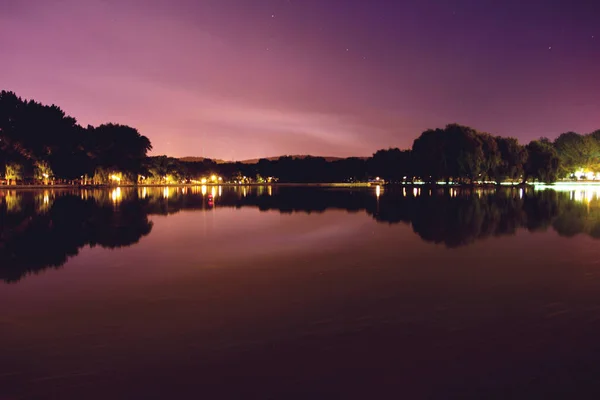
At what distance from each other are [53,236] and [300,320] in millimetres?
16096

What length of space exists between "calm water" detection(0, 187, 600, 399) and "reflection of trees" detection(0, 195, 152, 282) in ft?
0.59

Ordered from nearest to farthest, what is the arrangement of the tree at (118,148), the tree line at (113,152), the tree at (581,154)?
the tree line at (113,152) → the tree at (118,148) → the tree at (581,154)

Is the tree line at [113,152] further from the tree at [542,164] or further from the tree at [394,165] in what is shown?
the tree at [394,165]

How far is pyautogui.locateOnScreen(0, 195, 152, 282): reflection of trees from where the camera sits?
14102 mm

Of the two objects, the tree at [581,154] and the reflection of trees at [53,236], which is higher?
the tree at [581,154]

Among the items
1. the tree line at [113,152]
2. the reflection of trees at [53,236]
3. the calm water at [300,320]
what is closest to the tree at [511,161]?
the tree line at [113,152]

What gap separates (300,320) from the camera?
839 centimetres

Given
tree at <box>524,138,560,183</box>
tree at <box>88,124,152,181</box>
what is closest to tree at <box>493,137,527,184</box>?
tree at <box>524,138,560,183</box>

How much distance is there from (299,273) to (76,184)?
382ft

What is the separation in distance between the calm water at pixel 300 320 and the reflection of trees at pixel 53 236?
0.18 meters

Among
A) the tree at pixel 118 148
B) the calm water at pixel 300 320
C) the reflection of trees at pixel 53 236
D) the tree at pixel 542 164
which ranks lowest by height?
the calm water at pixel 300 320

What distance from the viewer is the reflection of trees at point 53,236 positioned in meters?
14.1

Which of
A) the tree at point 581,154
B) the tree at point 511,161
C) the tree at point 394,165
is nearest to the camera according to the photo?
the tree at point 511,161

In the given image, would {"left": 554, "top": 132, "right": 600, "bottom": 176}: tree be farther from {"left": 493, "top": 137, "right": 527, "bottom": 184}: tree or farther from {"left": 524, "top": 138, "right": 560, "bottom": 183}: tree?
{"left": 493, "top": 137, "right": 527, "bottom": 184}: tree
